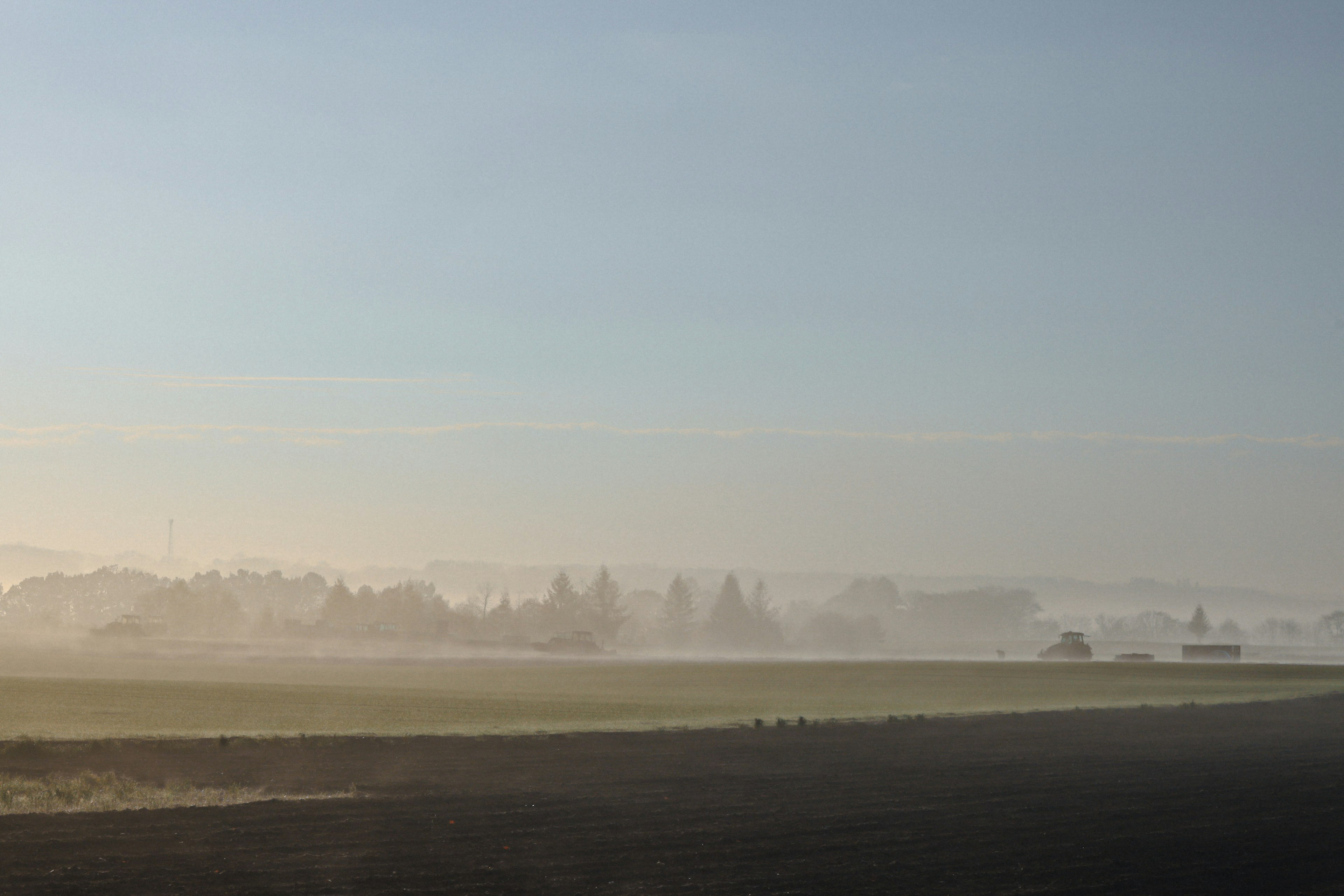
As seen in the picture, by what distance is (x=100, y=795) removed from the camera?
18656 mm

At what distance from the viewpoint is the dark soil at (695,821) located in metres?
13.6

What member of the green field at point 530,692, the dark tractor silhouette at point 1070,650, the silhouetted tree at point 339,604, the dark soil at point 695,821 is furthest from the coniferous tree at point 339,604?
the dark soil at point 695,821

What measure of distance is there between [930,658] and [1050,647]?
14.4 metres

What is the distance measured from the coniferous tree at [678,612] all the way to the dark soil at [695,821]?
5345 inches

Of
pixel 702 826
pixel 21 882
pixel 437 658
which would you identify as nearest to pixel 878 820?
pixel 702 826

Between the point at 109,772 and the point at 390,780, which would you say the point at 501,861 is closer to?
the point at 390,780

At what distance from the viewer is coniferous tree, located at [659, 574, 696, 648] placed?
164125mm

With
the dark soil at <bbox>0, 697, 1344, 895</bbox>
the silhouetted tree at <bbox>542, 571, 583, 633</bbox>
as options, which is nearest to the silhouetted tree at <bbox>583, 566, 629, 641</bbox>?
the silhouetted tree at <bbox>542, 571, 583, 633</bbox>

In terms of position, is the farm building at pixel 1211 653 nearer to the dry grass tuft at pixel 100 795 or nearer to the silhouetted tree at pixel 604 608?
the silhouetted tree at pixel 604 608

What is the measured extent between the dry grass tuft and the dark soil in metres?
0.66

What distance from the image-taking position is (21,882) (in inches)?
497

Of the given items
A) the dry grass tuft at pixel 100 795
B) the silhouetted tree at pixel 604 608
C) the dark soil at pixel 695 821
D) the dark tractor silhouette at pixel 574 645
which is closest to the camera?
the dark soil at pixel 695 821

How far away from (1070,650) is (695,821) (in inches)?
4296

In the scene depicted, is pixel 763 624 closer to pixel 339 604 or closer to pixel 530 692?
pixel 339 604
